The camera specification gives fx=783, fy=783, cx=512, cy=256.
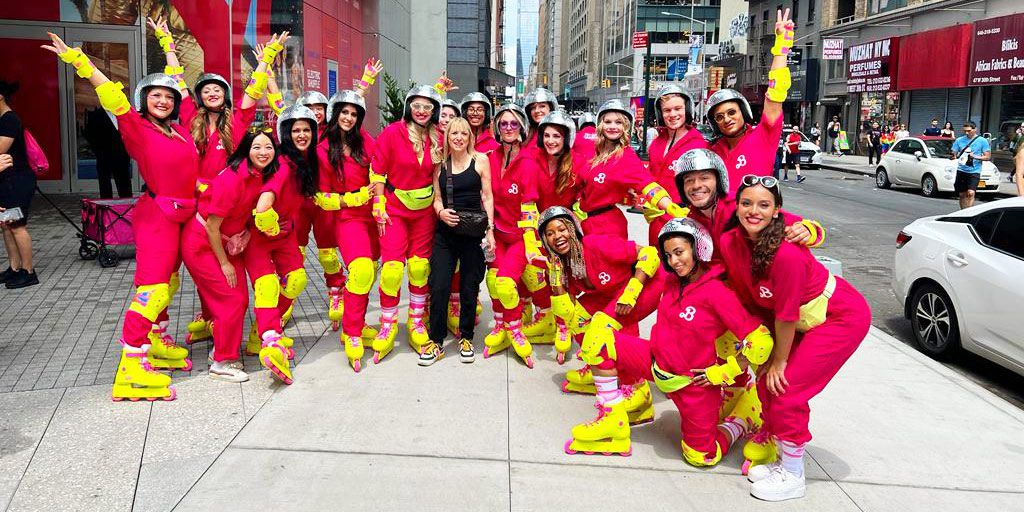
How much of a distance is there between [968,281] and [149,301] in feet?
19.3

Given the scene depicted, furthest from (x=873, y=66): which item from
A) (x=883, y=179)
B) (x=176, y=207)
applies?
(x=176, y=207)

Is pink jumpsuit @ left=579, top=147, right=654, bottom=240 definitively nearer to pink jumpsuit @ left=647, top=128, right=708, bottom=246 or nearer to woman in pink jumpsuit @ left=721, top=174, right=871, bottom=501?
pink jumpsuit @ left=647, top=128, right=708, bottom=246

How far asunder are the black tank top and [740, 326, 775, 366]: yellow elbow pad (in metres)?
2.52

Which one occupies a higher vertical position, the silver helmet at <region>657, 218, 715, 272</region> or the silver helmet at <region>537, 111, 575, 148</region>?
the silver helmet at <region>537, 111, 575, 148</region>

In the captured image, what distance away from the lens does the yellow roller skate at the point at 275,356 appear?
16.9 feet

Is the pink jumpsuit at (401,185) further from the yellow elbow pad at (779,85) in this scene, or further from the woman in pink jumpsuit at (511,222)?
the yellow elbow pad at (779,85)

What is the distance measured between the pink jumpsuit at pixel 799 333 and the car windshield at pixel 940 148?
1887 cm

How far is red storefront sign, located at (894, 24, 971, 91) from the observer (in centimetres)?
2975

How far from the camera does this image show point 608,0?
11025 centimetres

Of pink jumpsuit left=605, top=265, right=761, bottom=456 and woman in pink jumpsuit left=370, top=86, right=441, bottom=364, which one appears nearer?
pink jumpsuit left=605, top=265, right=761, bottom=456

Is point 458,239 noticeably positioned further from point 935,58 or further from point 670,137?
point 935,58

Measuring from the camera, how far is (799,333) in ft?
13.1

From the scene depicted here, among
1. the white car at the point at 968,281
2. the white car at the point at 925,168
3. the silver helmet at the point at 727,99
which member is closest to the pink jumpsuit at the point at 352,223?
the silver helmet at the point at 727,99

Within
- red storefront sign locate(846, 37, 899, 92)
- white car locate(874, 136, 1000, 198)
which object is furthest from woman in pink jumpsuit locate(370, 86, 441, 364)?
red storefront sign locate(846, 37, 899, 92)
